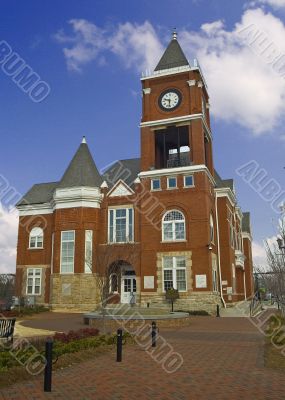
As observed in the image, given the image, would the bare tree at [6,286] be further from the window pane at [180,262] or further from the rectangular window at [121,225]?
the window pane at [180,262]

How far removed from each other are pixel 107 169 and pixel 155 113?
8.29 m

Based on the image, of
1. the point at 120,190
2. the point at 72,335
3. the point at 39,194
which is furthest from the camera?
the point at 39,194

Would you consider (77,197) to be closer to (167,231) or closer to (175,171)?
(167,231)

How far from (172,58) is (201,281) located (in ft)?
68.0

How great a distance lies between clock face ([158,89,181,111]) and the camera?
36969 millimetres

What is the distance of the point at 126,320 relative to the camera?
20391 mm

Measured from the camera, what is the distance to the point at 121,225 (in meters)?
36.4

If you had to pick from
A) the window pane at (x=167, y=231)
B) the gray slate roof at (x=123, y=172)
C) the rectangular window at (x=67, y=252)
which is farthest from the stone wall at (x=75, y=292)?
the gray slate roof at (x=123, y=172)

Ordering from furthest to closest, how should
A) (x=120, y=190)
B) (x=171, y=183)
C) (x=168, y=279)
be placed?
(x=120, y=190)
(x=171, y=183)
(x=168, y=279)

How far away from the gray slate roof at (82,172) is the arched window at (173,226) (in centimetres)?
770

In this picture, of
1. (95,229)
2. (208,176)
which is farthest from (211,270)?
(95,229)

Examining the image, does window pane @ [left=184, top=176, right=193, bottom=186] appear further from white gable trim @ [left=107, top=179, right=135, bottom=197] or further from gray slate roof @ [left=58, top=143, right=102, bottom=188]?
gray slate roof @ [left=58, top=143, right=102, bottom=188]

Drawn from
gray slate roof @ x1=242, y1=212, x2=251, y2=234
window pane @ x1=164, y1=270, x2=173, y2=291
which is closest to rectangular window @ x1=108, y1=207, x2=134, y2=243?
window pane @ x1=164, y1=270, x2=173, y2=291

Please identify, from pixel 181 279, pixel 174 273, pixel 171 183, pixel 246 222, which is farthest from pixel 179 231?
pixel 246 222
